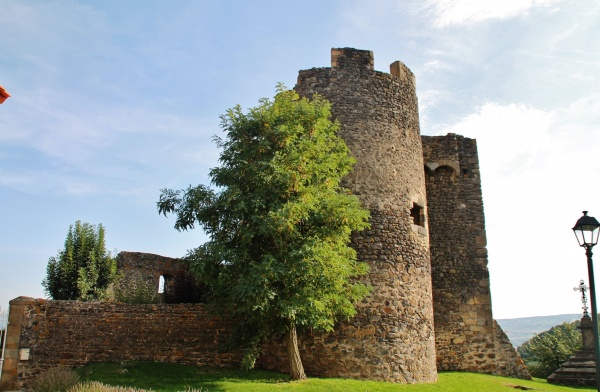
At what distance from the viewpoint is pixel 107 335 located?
1509 centimetres

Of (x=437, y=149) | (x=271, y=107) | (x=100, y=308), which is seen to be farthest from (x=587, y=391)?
(x=100, y=308)

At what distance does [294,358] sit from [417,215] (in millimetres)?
6253

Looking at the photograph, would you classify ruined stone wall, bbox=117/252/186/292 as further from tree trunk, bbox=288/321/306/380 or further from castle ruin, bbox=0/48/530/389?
tree trunk, bbox=288/321/306/380

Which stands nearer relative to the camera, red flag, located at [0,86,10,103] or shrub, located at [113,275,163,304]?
red flag, located at [0,86,10,103]

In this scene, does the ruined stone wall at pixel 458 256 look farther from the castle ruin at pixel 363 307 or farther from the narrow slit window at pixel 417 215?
the castle ruin at pixel 363 307

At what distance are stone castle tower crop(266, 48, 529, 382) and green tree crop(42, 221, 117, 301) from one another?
9464 mm

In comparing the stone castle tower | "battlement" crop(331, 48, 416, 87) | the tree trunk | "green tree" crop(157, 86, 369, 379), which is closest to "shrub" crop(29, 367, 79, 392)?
"green tree" crop(157, 86, 369, 379)

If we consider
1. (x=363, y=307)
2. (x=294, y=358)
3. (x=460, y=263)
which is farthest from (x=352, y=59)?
(x=294, y=358)

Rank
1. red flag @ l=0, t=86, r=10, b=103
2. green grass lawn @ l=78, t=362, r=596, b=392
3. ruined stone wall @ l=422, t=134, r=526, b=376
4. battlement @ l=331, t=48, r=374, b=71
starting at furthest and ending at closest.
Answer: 1. ruined stone wall @ l=422, t=134, r=526, b=376
2. battlement @ l=331, t=48, r=374, b=71
3. green grass lawn @ l=78, t=362, r=596, b=392
4. red flag @ l=0, t=86, r=10, b=103

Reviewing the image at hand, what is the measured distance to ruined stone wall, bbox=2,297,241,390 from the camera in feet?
48.6

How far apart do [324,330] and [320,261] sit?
2.78 metres

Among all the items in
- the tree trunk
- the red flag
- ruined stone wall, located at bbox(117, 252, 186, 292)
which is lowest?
the tree trunk

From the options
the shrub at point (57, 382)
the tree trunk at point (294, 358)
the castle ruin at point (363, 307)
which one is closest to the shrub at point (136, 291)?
the castle ruin at point (363, 307)

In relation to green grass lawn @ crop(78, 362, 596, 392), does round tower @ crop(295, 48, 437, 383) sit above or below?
above
